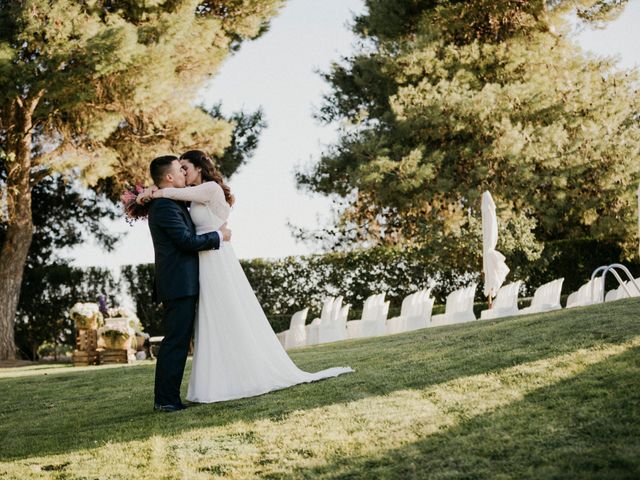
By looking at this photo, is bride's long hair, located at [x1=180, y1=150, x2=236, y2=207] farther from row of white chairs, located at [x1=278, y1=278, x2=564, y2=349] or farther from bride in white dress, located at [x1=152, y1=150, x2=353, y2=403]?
row of white chairs, located at [x1=278, y1=278, x2=564, y2=349]

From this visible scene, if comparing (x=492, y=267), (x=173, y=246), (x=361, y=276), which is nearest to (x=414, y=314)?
(x=492, y=267)

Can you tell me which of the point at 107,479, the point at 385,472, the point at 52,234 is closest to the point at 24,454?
the point at 107,479

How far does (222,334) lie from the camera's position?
596 centimetres

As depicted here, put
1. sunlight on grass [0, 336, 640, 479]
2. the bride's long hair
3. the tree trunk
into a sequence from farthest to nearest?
the tree trunk → the bride's long hair → sunlight on grass [0, 336, 640, 479]

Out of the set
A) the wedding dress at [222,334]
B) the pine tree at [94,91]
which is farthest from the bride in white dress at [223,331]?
the pine tree at [94,91]

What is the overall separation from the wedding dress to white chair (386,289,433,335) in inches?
344

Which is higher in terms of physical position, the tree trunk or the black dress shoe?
the tree trunk

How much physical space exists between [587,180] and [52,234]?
1441cm

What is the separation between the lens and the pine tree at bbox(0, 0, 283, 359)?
598 inches

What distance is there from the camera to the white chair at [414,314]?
48.1ft

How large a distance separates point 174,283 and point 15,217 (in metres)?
12.2

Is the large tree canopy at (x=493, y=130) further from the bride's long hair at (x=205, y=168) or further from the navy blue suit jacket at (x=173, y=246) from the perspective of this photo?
the navy blue suit jacket at (x=173, y=246)

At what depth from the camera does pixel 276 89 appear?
2177cm

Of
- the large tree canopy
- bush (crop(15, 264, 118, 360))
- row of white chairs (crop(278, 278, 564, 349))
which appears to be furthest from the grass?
bush (crop(15, 264, 118, 360))
